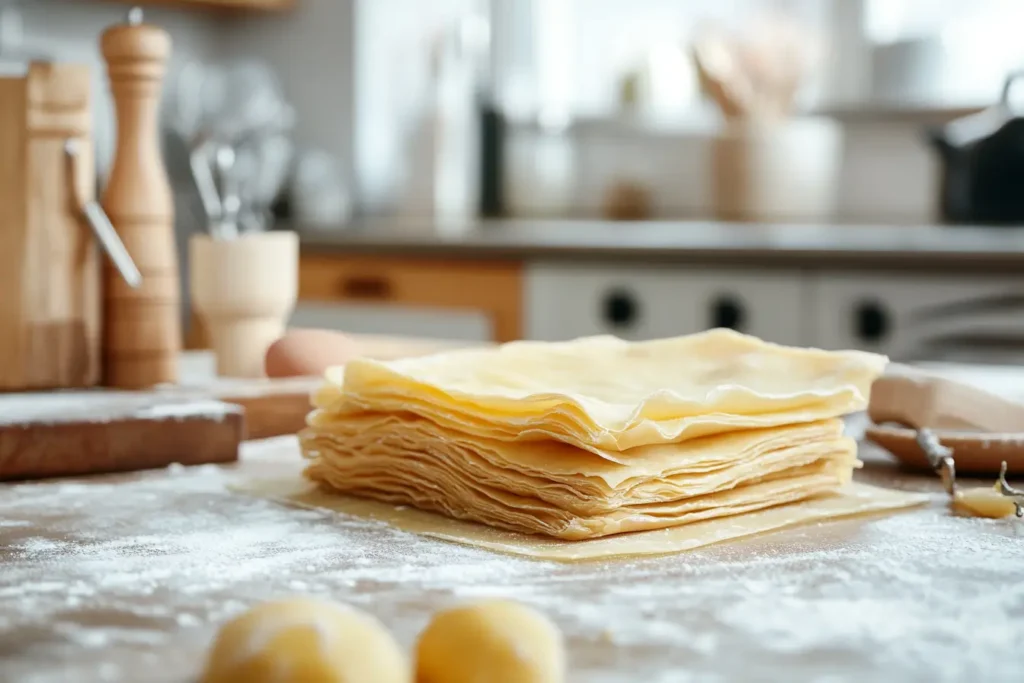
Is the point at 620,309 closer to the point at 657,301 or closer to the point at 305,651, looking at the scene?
the point at 657,301

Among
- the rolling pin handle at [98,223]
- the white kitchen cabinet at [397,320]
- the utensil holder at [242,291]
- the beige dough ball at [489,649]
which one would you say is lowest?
the white kitchen cabinet at [397,320]

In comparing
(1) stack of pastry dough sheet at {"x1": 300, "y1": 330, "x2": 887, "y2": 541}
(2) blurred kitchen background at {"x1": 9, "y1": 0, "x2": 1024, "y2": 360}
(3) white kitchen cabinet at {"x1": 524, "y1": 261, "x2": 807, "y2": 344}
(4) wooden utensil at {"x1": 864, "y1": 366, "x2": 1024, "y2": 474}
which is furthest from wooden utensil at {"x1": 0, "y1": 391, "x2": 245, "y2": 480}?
(3) white kitchen cabinet at {"x1": 524, "y1": 261, "x2": 807, "y2": 344}

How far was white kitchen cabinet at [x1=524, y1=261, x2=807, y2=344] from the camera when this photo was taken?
8.20ft

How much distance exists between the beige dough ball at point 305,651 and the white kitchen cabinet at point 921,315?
6.62ft

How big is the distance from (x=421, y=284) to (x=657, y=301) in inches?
20.9

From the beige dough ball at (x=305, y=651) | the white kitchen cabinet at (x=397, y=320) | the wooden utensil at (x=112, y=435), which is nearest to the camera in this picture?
the beige dough ball at (x=305, y=651)

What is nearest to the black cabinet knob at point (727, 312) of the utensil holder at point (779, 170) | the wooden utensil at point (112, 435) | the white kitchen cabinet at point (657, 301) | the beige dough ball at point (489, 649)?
the white kitchen cabinet at point (657, 301)

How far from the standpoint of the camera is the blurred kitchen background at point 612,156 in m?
2.50

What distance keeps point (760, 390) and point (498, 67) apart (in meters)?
2.87

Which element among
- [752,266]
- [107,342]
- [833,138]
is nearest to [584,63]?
[833,138]

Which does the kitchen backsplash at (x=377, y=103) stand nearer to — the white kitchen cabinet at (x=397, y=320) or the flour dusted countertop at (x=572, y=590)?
the white kitchen cabinet at (x=397, y=320)

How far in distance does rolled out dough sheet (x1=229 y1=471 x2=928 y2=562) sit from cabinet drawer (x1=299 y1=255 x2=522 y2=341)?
1800mm

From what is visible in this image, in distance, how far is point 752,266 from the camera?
8.24 ft

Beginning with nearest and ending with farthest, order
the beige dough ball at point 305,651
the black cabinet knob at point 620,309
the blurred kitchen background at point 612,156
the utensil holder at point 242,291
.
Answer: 1. the beige dough ball at point 305,651
2. the utensil holder at point 242,291
3. the blurred kitchen background at point 612,156
4. the black cabinet knob at point 620,309
